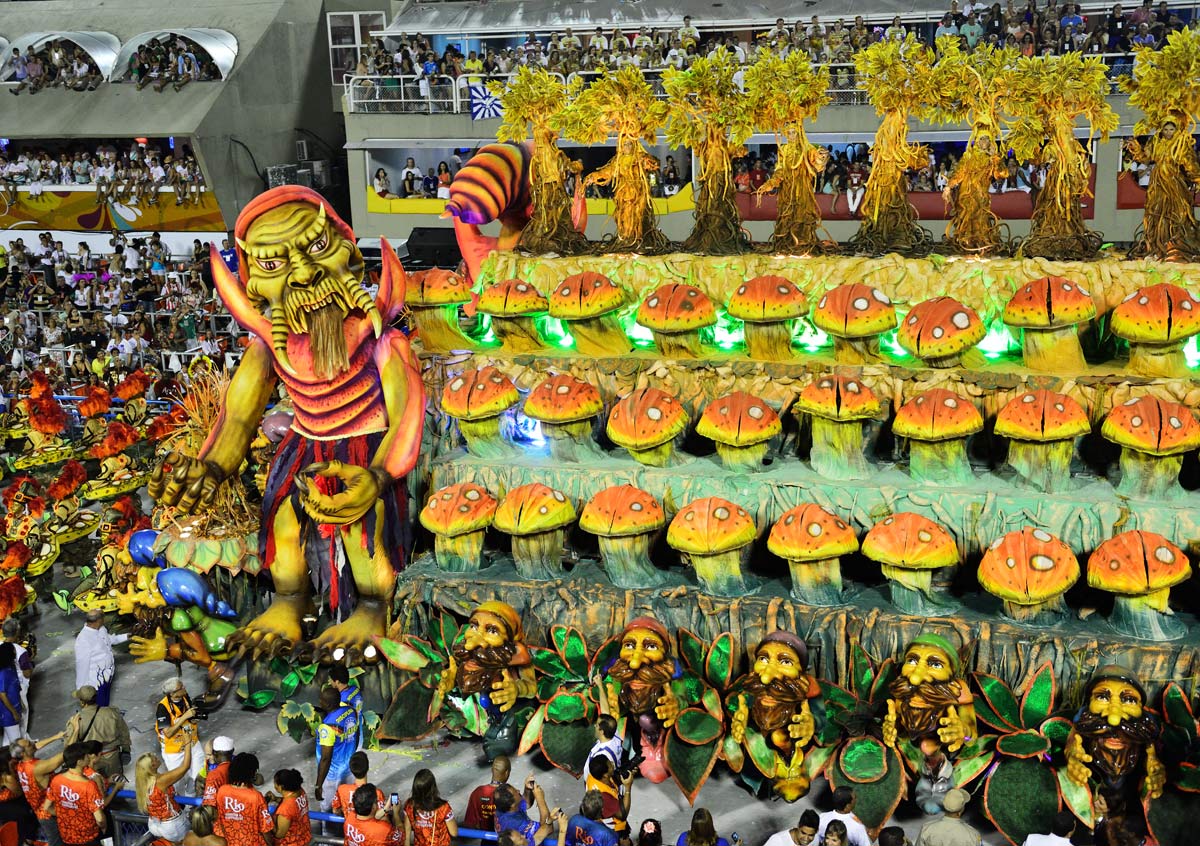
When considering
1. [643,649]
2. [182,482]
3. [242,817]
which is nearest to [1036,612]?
[643,649]

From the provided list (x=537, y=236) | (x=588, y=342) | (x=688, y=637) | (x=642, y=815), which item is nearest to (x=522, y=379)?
(x=588, y=342)

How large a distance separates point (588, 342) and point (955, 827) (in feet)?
12.3

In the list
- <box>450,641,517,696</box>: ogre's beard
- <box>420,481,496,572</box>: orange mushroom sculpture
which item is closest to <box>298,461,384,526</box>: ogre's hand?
<box>420,481,496,572</box>: orange mushroom sculpture

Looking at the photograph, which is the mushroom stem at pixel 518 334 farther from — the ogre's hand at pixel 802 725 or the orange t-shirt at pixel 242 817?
the orange t-shirt at pixel 242 817

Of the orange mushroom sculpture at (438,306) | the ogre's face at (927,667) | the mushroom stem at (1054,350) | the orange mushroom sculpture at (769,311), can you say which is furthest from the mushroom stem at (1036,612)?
the orange mushroom sculpture at (438,306)

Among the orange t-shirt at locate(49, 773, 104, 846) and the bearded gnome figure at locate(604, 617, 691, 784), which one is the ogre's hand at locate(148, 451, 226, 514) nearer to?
the orange t-shirt at locate(49, 773, 104, 846)

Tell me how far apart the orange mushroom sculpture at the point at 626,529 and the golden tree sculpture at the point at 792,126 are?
199 cm

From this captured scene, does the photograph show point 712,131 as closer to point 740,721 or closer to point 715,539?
point 715,539

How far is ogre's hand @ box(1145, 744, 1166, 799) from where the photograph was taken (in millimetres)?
6441

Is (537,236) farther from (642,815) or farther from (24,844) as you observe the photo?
(24,844)

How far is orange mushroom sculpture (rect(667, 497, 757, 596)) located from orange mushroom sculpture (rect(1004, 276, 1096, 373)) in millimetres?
1786

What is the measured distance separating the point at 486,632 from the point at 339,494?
109cm

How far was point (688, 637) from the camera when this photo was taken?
7.35 metres

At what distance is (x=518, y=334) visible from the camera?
8656mm
